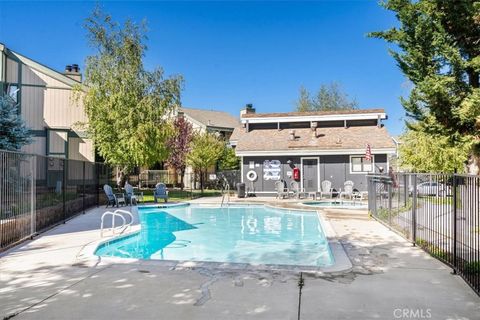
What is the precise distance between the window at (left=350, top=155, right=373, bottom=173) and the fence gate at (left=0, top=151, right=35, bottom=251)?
17.9 m

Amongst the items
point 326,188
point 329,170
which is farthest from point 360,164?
point 326,188

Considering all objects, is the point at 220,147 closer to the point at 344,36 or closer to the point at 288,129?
the point at 288,129

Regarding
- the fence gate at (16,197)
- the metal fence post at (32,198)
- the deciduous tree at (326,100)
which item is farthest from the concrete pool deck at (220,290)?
the deciduous tree at (326,100)

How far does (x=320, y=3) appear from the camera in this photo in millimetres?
21484

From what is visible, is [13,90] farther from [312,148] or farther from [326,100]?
[326,100]

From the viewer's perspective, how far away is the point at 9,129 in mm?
13398

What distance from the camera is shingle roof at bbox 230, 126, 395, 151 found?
71.6 feet

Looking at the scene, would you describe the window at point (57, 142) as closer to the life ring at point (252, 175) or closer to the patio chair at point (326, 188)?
the life ring at point (252, 175)

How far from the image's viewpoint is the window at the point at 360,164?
21.7 m

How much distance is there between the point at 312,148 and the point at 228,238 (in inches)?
487

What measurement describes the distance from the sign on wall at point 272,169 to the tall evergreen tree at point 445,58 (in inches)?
573

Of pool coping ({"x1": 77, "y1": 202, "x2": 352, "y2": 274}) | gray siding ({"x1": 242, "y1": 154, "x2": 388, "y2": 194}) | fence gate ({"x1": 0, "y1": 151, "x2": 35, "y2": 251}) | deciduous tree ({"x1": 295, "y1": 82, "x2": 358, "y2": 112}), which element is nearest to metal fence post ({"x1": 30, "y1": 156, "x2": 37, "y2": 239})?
fence gate ({"x1": 0, "y1": 151, "x2": 35, "y2": 251})

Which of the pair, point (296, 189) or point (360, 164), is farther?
point (360, 164)

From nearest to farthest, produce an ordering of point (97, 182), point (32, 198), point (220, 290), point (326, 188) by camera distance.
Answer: point (220, 290), point (32, 198), point (97, 182), point (326, 188)
